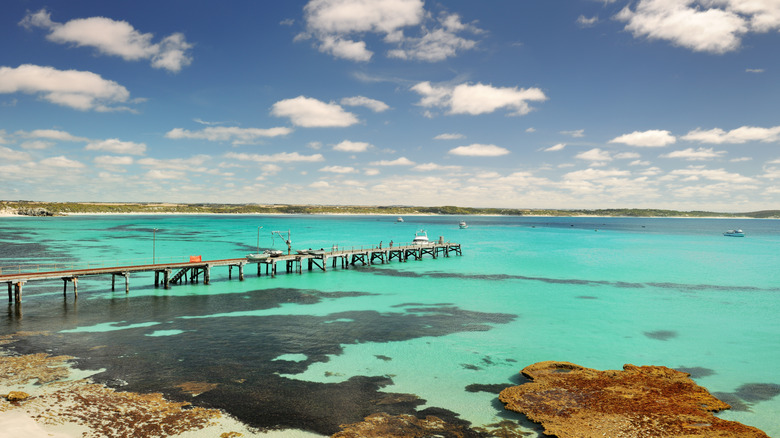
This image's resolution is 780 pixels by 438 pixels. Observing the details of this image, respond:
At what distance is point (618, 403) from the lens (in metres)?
18.2

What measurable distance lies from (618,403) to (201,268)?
45708 mm

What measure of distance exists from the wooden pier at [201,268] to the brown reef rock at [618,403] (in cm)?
3772

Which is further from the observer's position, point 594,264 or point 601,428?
point 594,264

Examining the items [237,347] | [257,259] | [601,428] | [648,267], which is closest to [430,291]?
[257,259]

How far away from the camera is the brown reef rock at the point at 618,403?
16078mm

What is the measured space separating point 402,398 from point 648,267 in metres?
65.0

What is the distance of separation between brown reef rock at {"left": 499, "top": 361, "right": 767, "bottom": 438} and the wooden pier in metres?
37.7

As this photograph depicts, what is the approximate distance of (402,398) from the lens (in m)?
19.2

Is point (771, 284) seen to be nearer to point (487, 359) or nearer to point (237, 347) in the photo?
point (487, 359)

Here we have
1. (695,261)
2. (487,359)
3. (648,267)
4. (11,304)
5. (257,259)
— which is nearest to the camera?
(487,359)

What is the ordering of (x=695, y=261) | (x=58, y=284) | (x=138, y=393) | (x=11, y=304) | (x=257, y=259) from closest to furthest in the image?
1. (x=138, y=393)
2. (x=11, y=304)
3. (x=58, y=284)
4. (x=257, y=259)
5. (x=695, y=261)

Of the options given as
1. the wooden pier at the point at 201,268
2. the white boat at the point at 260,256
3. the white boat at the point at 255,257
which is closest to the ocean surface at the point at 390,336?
the wooden pier at the point at 201,268

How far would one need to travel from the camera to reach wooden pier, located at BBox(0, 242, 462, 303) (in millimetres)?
36688

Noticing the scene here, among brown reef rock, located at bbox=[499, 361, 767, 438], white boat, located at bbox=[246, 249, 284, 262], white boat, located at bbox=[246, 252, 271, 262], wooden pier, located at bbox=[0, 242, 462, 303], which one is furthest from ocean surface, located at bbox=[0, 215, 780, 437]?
white boat, located at bbox=[246, 249, 284, 262]
